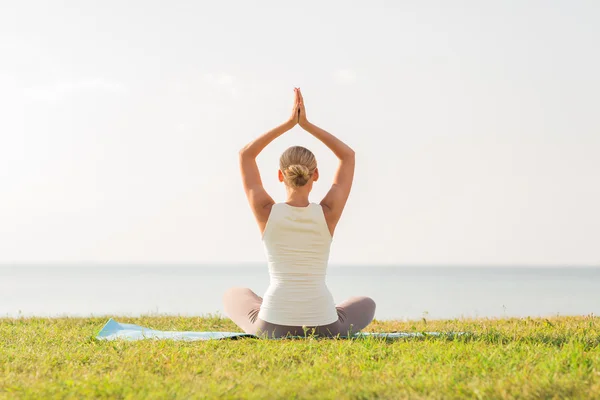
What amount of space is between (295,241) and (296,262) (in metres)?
0.17

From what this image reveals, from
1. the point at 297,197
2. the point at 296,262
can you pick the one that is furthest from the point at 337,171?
the point at 296,262

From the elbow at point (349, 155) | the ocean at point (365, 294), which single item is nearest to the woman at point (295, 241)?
the elbow at point (349, 155)

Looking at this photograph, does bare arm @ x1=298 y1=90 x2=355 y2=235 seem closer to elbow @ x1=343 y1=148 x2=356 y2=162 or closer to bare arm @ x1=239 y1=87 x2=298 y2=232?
elbow @ x1=343 y1=148 x2=356 y2=162

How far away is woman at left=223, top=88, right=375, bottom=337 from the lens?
4930mm

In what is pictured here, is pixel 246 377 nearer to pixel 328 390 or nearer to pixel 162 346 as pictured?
pixel 328 390

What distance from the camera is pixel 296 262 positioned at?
16.3ft

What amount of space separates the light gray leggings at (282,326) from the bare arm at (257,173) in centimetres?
78

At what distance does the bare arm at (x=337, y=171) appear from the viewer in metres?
5.07

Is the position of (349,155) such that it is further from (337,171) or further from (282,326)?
(282,326)

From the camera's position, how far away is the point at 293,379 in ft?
11.7

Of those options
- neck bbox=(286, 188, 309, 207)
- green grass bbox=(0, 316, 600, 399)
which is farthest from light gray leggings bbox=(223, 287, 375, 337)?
neck bbox=(286, 188, 309, 207)

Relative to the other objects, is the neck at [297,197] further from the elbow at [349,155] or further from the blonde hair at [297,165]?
the elbow at [349,155]

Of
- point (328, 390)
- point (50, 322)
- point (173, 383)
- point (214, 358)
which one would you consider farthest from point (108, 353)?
point (50, 322)

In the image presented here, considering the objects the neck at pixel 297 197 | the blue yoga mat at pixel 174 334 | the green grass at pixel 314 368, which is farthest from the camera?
the blue yoga mat at pixel 174 334
